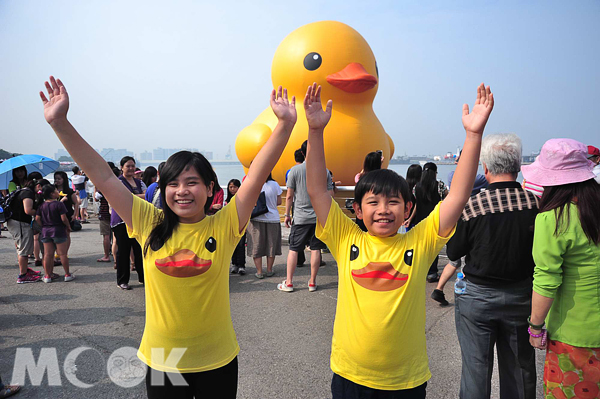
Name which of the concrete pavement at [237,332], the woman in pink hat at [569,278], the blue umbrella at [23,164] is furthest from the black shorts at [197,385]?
the blue umbrella at [23,164]

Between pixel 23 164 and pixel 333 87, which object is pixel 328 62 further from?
pixel 23 164

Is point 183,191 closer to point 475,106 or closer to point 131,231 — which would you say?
point 131,231

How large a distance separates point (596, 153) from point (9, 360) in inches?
235

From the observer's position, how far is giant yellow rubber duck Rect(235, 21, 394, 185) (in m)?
7.53

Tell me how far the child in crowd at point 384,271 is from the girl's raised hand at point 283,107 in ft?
0.32

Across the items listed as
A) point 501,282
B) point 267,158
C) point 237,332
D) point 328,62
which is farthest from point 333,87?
point 267,158

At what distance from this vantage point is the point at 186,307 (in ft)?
5.46

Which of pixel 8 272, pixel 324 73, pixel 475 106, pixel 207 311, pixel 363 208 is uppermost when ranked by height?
pixel 324 73

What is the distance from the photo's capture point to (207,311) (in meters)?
1.68

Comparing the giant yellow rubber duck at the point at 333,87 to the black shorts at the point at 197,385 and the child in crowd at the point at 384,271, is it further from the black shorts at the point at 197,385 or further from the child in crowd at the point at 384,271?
the black shorts at the point at 197,385

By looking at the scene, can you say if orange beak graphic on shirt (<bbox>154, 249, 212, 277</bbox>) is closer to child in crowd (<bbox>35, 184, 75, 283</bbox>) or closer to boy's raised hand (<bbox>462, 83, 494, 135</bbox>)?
boy's raised hand (<bbox>462, 83, 494, 135</bbox>)

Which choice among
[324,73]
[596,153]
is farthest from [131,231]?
[324,73]

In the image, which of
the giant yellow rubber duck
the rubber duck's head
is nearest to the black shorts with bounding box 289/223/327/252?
the giant yellow rubber duck

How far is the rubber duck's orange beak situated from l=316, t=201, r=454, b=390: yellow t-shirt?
237 inches
